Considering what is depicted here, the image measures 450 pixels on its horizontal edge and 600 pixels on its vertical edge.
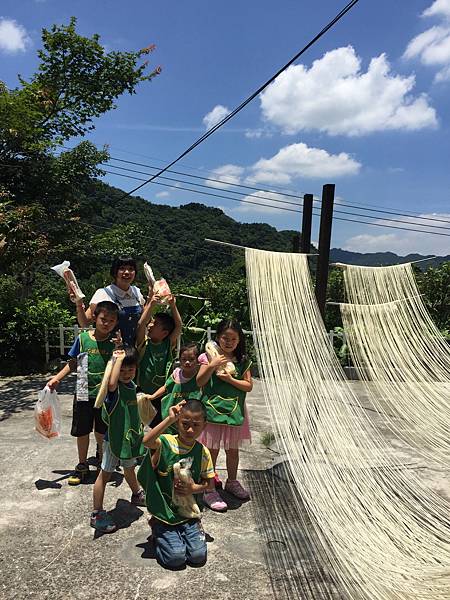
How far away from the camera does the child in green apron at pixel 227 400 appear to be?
2711mm

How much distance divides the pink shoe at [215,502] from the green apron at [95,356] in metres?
0.90

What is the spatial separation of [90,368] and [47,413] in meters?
0.40

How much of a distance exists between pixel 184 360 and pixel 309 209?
67.4 inches

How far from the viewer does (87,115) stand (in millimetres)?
6590

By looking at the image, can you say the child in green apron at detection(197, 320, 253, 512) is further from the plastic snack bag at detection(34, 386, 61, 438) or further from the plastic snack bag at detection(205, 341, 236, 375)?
the plastic snack bag at detection(34, 386, 61, 438)

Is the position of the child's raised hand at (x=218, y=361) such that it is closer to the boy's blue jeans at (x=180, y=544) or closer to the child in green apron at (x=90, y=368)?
the child in green apron at (x=90, y=368)

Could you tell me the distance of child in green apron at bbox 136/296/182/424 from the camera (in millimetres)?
2877

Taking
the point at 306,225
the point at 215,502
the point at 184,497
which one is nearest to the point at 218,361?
the point at 184,497

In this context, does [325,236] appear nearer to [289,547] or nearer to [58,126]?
[289,547]

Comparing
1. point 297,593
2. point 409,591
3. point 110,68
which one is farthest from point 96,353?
point 110,68

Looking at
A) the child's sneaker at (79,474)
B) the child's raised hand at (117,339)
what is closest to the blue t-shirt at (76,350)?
the child's raised hand at (117,339)

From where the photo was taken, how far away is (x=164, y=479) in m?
2.21

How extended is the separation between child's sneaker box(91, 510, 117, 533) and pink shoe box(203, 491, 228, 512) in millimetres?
544

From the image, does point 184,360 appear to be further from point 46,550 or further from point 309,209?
point 309,209
